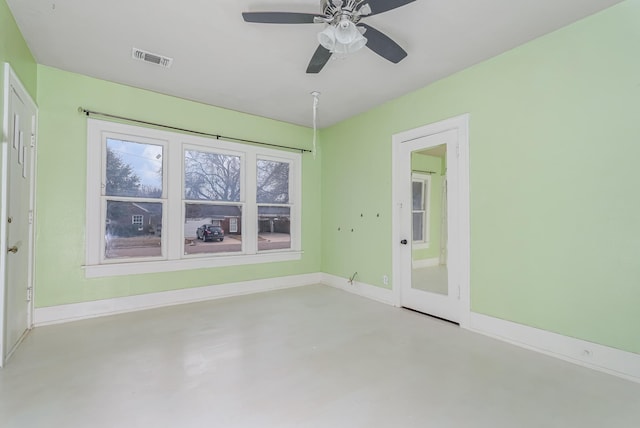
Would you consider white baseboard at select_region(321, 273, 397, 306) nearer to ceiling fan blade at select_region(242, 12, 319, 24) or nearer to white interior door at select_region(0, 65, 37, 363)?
ceiling fan blade at select_region(242, 12, 319, 24)

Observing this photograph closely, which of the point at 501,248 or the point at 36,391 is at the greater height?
the point at 501,248

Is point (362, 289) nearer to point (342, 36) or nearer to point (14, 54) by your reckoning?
point (342, 36)

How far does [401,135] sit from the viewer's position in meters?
3.84

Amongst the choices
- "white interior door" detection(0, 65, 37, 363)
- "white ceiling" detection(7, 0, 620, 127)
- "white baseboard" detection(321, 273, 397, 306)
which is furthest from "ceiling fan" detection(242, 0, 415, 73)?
"white baseboard" detection(321, 273, 397, 306)

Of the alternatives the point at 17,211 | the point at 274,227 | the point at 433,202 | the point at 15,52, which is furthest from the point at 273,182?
the point at 15,52

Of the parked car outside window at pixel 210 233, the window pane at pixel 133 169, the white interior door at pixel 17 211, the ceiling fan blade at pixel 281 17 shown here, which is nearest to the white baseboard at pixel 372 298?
the white interior door at pixel 17 211

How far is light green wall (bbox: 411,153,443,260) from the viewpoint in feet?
11.3

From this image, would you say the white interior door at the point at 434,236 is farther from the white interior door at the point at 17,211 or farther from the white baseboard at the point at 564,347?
the white interior door at the point at 17,211

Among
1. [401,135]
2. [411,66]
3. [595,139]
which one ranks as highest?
[411,66]

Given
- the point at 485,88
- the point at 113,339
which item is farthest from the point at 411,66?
the point at 113,339

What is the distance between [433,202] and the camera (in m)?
3.51

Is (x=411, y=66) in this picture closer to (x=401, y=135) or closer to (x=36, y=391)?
(x=401, y=135)

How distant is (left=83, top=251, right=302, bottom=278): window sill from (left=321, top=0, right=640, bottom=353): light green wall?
114 inches

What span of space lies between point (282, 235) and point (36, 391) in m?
3.40
